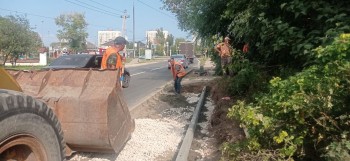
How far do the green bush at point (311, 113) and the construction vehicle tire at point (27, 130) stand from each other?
6.46 ft

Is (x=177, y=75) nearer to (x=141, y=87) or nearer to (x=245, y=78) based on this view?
(x=141, y=87)

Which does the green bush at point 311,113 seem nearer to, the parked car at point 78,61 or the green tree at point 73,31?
the parked car at point 78,61

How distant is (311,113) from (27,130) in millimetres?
2532

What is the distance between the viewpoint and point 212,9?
13555 mm

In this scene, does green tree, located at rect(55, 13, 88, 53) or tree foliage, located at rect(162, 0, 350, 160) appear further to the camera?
A: green tree, located at rect(55, 13, 88, 53)

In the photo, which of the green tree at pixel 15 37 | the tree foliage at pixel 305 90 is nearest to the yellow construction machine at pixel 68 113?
the tree foliage at pixel 305 90

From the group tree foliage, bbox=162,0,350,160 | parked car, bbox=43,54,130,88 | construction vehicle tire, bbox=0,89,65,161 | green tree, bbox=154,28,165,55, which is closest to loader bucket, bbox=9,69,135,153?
construction vehicle tire, bbox=0,89,65,161

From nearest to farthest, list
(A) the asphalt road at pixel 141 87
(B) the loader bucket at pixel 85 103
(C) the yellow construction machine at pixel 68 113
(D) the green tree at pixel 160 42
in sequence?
(C) the yellow construction machine at pixel 68 113 < (B) the loader bucket at pixel 85 103 < (A) the asphalt road at pixel 141 87 < (D) the green tree at pixel 160 42

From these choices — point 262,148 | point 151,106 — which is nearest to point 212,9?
point 151,106

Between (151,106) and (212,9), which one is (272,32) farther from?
(212,9)

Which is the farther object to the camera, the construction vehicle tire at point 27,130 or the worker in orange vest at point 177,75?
the worker in orange vest at point 177,75

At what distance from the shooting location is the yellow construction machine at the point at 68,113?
3.34 metres

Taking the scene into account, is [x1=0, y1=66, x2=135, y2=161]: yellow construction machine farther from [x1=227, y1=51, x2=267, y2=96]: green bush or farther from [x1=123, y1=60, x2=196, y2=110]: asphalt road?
[x1=123, y1=60, x2=196, y2=110]: asphalt road

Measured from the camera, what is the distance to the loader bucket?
5121mm
